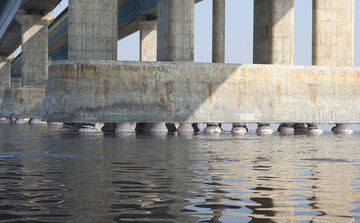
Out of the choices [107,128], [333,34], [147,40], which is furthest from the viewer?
[147,40]

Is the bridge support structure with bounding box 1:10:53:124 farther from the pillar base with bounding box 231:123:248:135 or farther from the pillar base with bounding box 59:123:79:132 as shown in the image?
the pillar base with bounding box 231:123:248:135

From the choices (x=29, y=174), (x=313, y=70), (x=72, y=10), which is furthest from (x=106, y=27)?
(x=29, y=174)

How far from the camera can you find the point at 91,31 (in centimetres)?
3056

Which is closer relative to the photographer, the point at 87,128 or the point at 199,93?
the point at 87,128

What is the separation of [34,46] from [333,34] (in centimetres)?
3415

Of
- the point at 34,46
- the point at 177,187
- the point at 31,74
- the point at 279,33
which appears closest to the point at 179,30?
the point at 279,33

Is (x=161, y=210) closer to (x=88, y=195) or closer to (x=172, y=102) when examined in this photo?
(x=88, y=195)

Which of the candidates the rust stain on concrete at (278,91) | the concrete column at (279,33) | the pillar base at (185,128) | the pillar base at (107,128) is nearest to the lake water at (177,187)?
the rust stain on concrete at (278,91)

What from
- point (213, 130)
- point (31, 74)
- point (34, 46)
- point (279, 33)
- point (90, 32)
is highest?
point (34, 46)

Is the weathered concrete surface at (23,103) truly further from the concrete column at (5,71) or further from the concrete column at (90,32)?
the concrete column at (5,71)

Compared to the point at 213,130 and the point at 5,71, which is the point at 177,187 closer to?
the point at 213,130

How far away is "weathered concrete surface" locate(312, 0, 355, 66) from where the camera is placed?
34.2 metres

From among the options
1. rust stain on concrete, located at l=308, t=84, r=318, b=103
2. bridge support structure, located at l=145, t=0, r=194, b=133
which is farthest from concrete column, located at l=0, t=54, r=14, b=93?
rust stain on concrete, located at l=308, t=84, r=318, b=103

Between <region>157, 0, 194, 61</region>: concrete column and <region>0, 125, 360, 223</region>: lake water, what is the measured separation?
1444cm
